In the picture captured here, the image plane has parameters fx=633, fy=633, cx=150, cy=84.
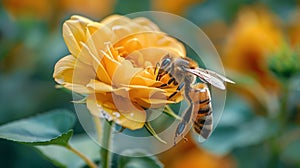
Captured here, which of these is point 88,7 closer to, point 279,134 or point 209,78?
point 279,134

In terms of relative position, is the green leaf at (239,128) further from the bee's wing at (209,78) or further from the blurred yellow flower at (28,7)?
the blurred yellow flower at (28,7)

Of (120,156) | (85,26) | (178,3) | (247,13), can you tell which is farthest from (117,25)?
(178,3)

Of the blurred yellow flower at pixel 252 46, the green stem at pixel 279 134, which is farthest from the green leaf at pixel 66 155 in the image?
the blurred yellow flower at pixel 252 46

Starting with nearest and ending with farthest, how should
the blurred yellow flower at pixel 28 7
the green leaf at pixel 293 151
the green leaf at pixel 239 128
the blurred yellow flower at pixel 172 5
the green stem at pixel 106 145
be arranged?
the green stem at pixel 106 145 < the green leaf at pixel 239 128 < the green leaf at pixel 293 151 < the blurred yellow flower at pixel 28 7 < the blurred yellow flower at pixel 172 5

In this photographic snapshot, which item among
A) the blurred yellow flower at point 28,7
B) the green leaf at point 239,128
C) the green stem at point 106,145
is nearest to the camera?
the green stem at point 106,145

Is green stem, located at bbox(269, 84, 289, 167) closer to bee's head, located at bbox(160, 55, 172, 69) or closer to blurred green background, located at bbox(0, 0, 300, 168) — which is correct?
blurred green background, located at bbox(0, 0, 300, 168)

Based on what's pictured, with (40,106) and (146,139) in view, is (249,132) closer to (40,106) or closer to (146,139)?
(146,139)
